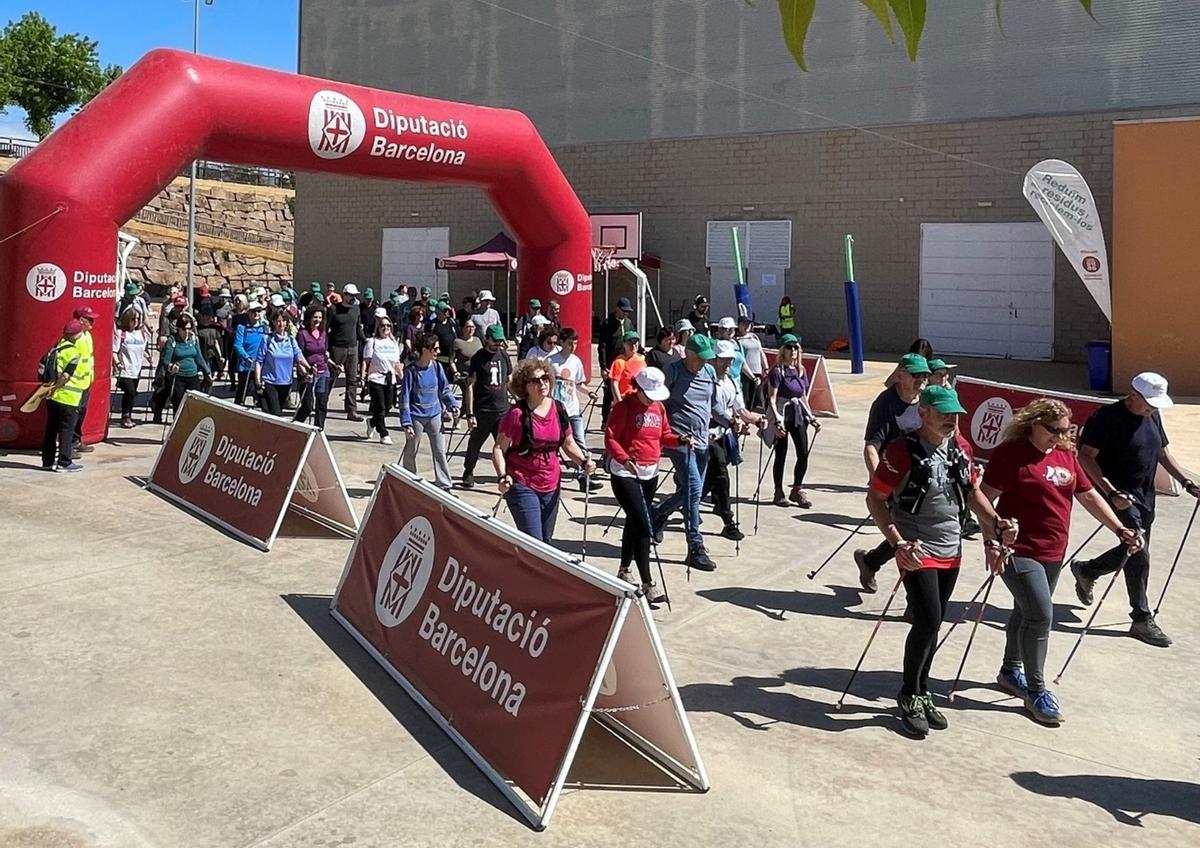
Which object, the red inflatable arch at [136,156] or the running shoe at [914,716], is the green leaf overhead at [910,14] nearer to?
the running shoe at [914,716]

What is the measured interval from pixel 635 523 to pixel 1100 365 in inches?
679

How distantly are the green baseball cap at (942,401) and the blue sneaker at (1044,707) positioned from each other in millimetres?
1629

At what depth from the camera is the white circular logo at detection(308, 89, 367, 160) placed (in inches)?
565

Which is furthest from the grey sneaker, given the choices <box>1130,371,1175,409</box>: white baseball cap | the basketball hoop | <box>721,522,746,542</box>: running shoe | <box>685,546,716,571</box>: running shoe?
the basketball hoop

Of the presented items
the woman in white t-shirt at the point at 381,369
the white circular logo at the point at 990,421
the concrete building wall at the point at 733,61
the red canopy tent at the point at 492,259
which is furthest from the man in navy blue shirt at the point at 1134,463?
the red canopy tent at the point at 492,259

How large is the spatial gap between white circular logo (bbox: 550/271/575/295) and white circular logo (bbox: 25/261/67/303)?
331 inches

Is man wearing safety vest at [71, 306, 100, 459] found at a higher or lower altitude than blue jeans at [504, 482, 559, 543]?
higher

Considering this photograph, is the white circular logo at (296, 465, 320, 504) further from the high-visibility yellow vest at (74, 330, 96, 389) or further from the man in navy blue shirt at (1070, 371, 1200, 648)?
the man in navy blue shirt at (1070, 371, 1200, 648)

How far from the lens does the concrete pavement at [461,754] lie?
4.54m

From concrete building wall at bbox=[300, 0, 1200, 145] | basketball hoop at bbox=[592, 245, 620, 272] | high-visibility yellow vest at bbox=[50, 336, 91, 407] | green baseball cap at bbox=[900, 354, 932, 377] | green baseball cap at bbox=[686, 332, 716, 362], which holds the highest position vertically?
concrete building wall at bbox=[300, 0, 1200, 145]

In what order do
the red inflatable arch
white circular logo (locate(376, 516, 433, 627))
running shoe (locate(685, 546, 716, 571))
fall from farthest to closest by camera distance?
the red inflatable arch < running shoe (locate(685, 546, 716, 571)) < white circular logo (locate(376, 516, 433, 627))

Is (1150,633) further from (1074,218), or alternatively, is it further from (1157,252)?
(1157,252)

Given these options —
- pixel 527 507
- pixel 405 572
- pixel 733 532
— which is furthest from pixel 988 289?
pixel 405 572

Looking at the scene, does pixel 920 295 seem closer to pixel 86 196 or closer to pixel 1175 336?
pixel 1175 336
